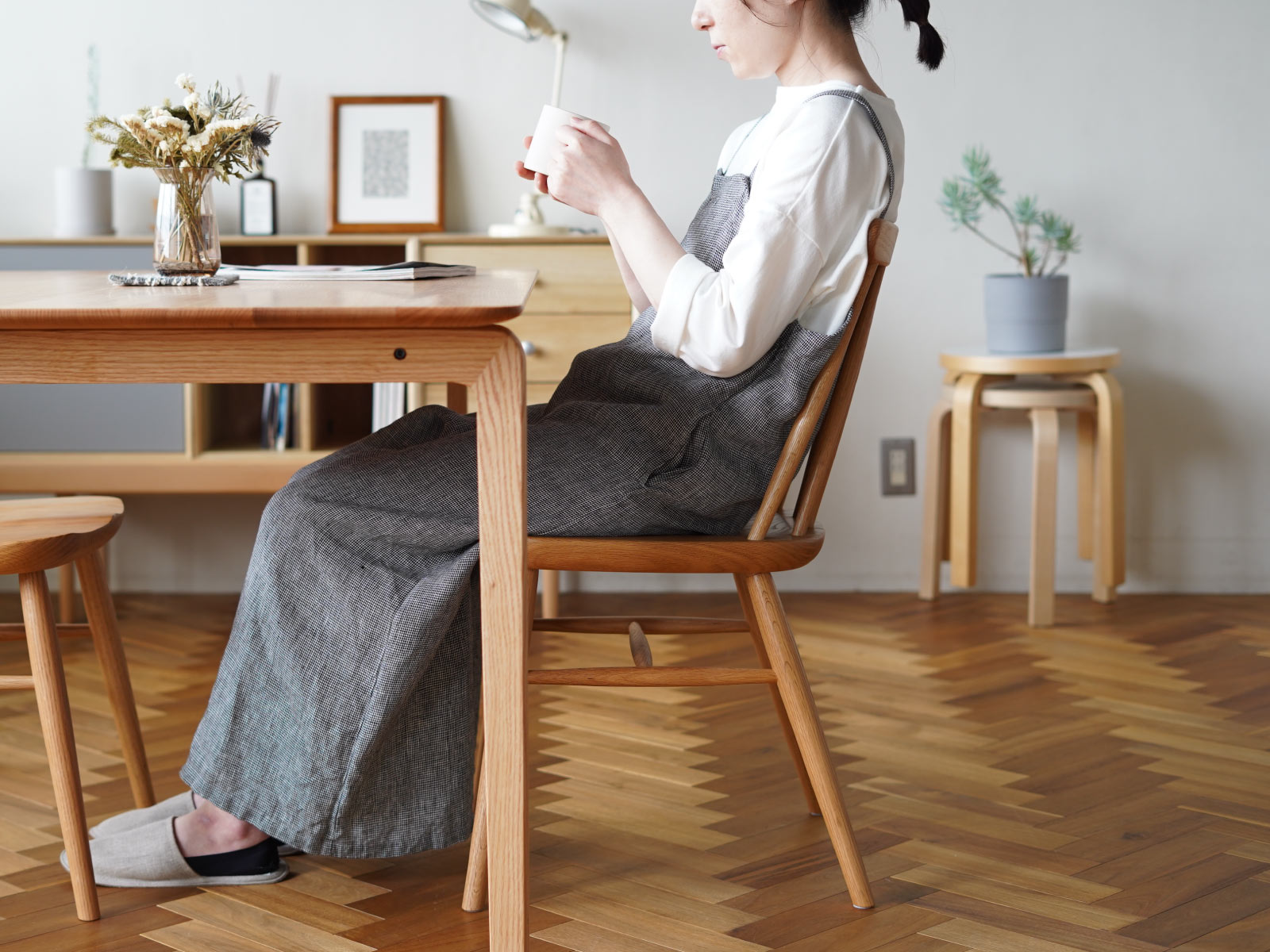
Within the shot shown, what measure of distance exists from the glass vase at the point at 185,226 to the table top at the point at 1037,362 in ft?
6.04

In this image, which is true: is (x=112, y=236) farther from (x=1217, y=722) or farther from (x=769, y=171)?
(x=1217, y=722)

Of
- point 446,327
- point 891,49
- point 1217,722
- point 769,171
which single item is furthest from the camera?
point 891,49

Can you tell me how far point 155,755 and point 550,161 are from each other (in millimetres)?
1204

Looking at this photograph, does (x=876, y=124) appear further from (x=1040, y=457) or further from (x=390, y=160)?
(x=390, y=160)

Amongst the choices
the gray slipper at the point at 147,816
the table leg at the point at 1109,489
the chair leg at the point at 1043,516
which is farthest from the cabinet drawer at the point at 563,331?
the gray slipper at the point at 147,816

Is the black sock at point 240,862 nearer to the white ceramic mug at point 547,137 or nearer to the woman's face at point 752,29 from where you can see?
the white ceramic mug at point 547,137

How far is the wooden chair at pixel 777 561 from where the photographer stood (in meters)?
1.41

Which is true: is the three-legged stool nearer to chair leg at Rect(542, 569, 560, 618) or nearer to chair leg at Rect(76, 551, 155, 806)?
chair leg at Rect(542, 569, 560, 618)

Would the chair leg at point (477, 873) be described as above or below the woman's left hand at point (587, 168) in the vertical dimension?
below

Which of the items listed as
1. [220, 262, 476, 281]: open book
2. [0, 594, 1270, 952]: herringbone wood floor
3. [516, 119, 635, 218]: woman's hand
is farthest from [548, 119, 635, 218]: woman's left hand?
[0, 594, 1270, 952]: herringbone wood floor

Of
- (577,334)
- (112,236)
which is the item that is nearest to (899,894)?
(577,334)

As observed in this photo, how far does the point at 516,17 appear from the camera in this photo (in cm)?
287

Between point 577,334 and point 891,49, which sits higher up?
point 891,49

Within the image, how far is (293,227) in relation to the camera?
10.5 feet
